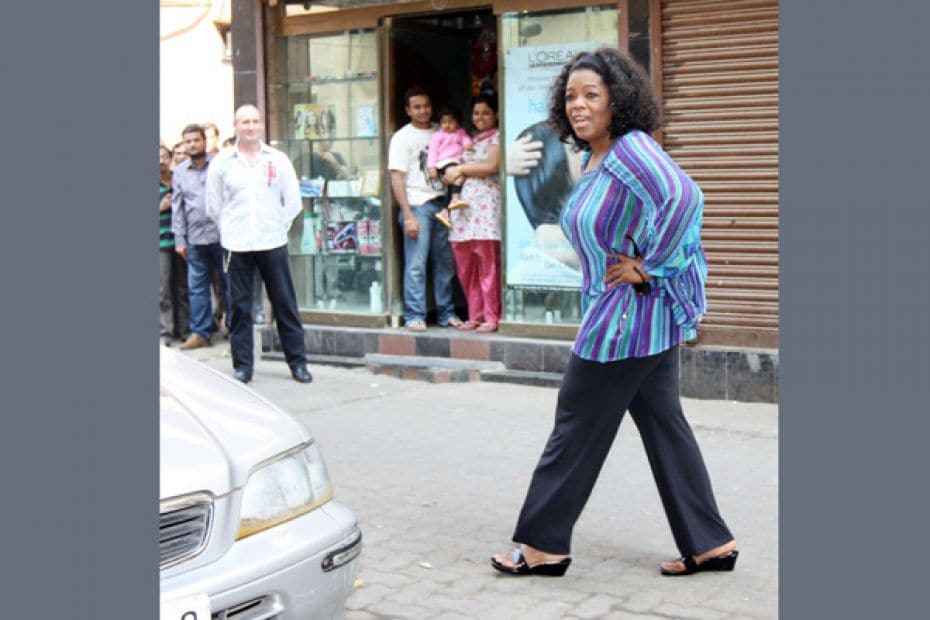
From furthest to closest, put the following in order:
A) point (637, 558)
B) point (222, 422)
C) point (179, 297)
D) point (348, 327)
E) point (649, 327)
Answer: point (179, 297)
point (348, 327)
point (637, 558)
point (649, 327)
point (222, 422)

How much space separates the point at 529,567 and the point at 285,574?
1.64 m

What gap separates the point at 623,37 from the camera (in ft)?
28.9

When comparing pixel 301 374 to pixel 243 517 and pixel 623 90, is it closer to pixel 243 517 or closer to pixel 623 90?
pixel 623 90

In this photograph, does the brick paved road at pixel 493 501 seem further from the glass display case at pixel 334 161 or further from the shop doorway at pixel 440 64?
the shop doorway at pixel 440 64

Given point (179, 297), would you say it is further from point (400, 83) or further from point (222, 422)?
point (222, 422)

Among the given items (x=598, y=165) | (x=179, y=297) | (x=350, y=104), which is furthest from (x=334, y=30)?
(x=598, y=165)

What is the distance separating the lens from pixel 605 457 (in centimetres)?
496

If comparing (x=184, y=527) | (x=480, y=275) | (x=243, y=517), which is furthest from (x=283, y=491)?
(x=480, y=275)

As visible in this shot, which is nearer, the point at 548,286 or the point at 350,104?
the point at 548,286

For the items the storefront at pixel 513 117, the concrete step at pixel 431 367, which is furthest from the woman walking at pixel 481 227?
the concrete step at pixel 431 367

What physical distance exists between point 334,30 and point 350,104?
0.59 meters

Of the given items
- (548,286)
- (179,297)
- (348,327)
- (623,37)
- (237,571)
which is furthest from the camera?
(179,297)

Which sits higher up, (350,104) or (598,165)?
(350,104)

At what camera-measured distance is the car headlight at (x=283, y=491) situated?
3.66 meters
